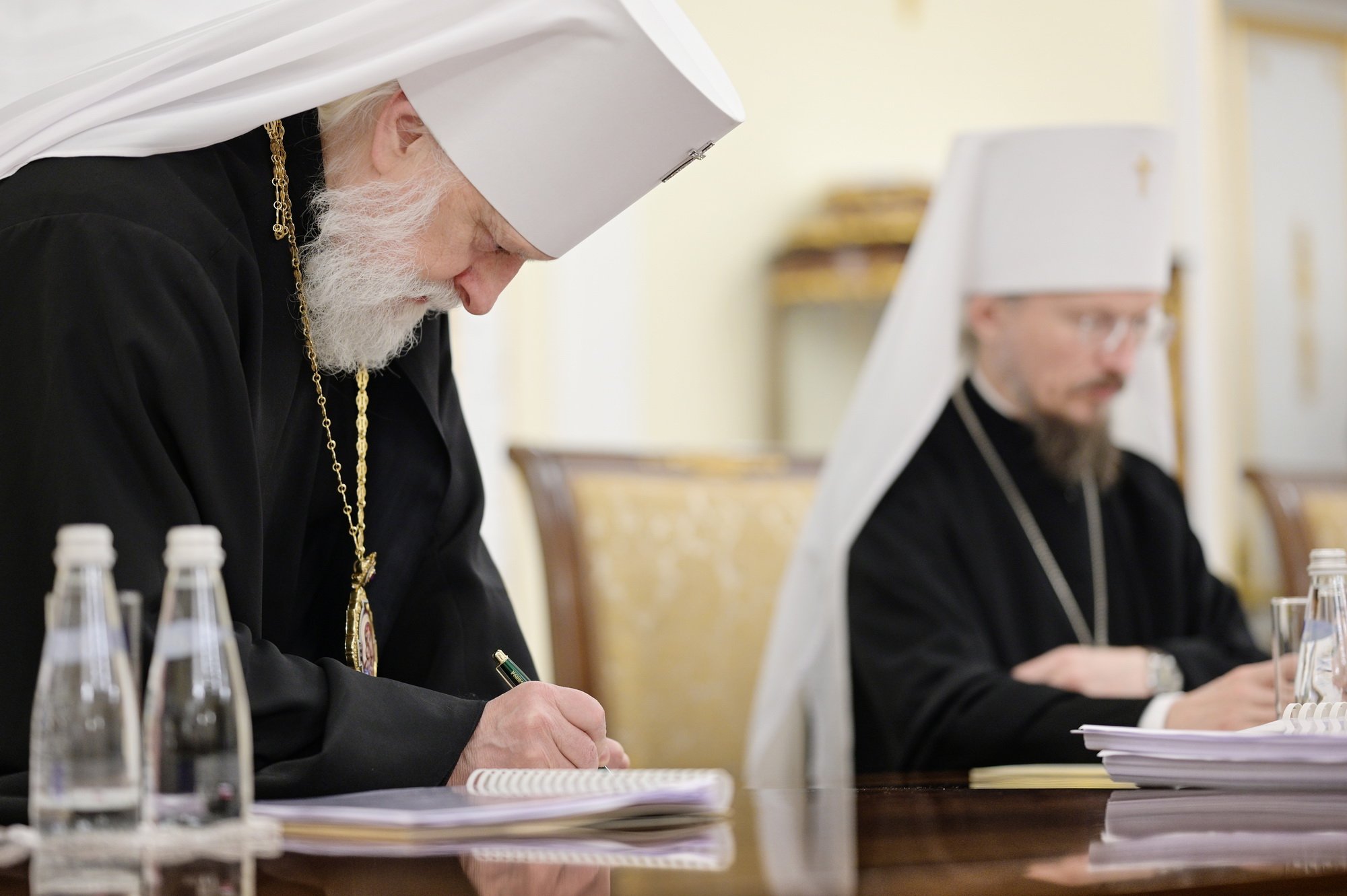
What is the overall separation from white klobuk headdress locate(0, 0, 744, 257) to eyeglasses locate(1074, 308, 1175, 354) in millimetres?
1629

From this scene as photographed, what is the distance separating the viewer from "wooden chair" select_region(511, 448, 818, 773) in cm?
336

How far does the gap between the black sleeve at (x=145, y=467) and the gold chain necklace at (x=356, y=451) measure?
0.96 feet

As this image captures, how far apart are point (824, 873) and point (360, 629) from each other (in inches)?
39.6

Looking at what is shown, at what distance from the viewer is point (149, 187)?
1.84m

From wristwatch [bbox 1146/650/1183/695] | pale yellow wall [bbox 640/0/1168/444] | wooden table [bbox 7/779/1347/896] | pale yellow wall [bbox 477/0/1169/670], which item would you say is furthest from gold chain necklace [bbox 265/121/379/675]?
pale yellow wall [bbox 640/0/1168/444]

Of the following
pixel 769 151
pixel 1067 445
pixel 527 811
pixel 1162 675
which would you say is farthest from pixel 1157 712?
pixel 769 151

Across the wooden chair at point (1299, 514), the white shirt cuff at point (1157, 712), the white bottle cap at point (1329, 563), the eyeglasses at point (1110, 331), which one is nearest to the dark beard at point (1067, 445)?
the eyeglasses at point (1110, 331)

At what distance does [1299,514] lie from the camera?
4539mm

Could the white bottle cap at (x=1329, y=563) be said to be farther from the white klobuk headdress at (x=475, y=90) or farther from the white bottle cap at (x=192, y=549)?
the white bottle cap at (x=192, y=549)

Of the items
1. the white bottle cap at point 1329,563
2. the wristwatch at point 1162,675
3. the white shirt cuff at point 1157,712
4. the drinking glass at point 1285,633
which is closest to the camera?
the white bottle cap at point 1329,563

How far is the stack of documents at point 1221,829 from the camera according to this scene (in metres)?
1.26

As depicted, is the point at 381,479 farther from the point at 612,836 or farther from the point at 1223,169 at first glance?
the point at 1223,169

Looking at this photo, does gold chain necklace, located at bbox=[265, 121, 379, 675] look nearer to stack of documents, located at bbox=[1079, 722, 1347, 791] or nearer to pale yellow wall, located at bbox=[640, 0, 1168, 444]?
stack of documents, located at bbox=[1079, 722, 1347, 791]

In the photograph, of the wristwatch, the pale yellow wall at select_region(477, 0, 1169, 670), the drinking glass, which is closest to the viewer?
the drinking glass
